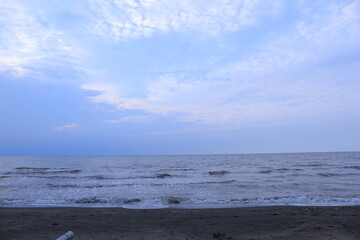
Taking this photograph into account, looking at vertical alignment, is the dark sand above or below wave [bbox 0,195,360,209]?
above

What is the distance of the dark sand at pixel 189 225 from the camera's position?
283 inches

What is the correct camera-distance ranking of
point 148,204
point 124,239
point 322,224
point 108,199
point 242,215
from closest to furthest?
point 124,239, point 322,224, point 242,215, point 148,204, point 108,199

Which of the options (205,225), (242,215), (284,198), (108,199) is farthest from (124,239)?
(284,198)

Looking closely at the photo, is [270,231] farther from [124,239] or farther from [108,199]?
[108,199]

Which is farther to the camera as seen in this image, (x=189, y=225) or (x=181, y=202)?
(x=181, y=202)

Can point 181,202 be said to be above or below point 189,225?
below

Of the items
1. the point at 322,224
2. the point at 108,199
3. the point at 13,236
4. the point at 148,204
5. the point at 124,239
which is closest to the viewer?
the point at 124,239

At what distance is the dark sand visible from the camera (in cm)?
718

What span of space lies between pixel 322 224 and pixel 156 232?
16.9ft

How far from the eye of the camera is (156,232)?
759cm

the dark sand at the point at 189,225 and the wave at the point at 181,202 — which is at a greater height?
the dark sand at the point at 189,225

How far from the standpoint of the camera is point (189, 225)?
330 inches

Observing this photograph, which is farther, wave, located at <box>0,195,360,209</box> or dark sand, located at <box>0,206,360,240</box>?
wave, located at <box>0,195,360,209</box>

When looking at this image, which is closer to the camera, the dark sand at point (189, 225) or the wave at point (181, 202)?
the dark sand at point (189, 225)
